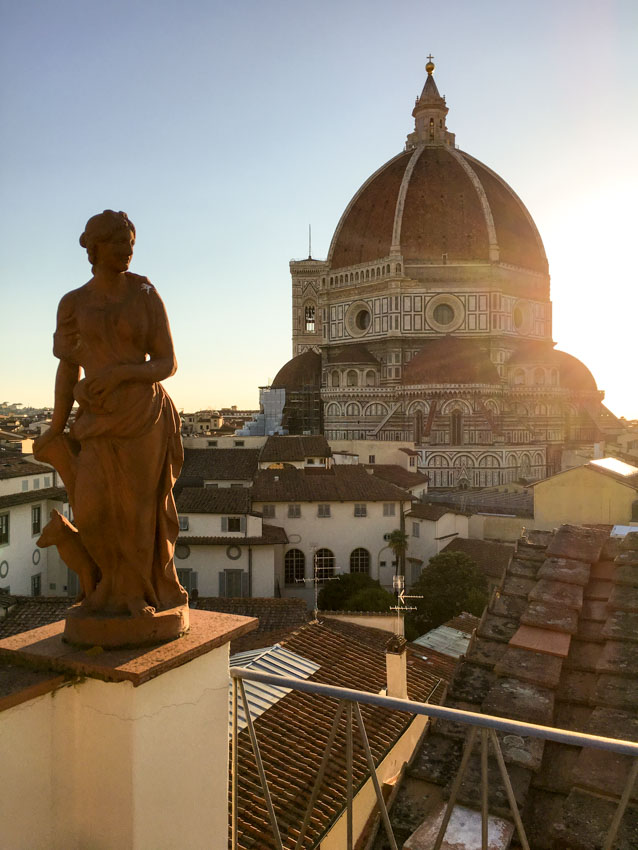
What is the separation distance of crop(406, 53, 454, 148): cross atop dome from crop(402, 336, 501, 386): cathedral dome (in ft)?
71.1

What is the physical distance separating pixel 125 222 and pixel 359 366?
47.8 meters

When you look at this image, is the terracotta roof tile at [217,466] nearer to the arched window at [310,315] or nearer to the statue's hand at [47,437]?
the statue's hand at [47,437]

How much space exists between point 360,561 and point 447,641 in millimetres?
11329

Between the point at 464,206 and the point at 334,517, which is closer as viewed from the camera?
the point at 334,517

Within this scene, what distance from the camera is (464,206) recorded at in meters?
53.9

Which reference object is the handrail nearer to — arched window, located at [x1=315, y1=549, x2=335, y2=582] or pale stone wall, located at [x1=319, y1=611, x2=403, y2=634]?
pale stone wall, located at [x1=319, y1=611, x2=403, y2=634]

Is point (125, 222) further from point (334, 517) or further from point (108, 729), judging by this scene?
point (334, 517)

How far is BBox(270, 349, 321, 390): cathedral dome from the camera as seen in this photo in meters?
54.9

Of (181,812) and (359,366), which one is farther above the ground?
(359,366)

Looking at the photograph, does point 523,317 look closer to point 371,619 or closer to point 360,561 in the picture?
point 360,561

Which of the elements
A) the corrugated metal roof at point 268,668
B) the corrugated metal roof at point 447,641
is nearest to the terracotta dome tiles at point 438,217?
the corrugated metal roof at point 447,641

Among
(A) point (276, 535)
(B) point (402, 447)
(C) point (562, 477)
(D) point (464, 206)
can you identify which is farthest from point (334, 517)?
(D) point (464, 206)

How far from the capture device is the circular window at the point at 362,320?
53.6m

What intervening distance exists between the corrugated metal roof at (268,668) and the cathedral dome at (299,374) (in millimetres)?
46088
